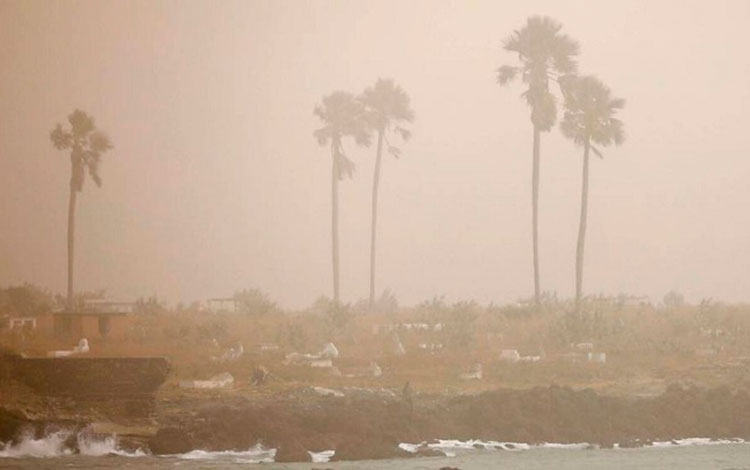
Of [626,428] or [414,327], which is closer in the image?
[626,428]

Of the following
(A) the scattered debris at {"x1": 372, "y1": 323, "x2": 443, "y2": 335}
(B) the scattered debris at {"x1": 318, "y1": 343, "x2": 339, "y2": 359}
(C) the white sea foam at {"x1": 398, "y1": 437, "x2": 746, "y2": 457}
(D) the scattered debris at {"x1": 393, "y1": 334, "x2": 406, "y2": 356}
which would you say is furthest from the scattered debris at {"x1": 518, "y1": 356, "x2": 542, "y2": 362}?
(B) the scattered debris at {"x1": 318, "y1": 343, "x2": 339, "y2": 359}

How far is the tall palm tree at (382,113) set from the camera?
110ft

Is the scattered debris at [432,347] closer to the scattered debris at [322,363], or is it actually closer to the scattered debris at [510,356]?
the scattered debris at [510,356]

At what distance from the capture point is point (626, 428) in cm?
3045

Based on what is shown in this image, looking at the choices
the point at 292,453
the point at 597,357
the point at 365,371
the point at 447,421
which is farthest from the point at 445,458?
the point at 597,357

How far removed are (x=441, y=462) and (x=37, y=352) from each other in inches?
301

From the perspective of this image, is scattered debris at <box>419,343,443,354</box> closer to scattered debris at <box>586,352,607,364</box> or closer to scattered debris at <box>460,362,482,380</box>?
scattered debris at <box>460,362,482,380</box>

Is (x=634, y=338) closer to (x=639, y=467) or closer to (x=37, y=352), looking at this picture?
(x=639, y=467)

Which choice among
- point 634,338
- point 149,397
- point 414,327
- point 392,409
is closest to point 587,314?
point 634,338

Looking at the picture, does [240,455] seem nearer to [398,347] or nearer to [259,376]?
[259,376]

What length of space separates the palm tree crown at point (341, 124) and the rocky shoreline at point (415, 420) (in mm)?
5645

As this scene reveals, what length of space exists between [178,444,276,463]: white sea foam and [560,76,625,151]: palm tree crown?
912cm

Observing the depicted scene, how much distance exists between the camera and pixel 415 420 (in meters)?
29.9

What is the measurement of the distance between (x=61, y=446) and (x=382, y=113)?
9.03 meters
